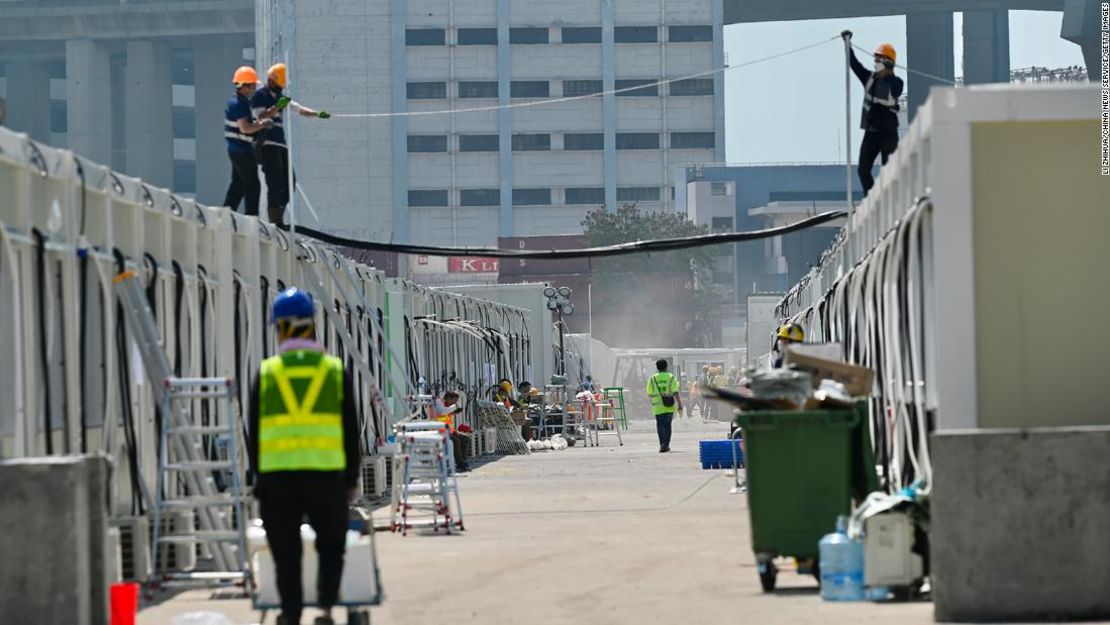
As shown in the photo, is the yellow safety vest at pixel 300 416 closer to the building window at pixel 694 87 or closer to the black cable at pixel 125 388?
the black cable at pixel 125 388

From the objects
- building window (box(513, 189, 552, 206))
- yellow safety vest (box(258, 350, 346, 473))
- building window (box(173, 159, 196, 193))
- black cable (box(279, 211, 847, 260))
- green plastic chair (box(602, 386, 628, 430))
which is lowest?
green plastic chair (box(602, 386, 628, 430))

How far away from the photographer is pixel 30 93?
136375 millimetres

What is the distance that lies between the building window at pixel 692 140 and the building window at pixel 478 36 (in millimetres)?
12444

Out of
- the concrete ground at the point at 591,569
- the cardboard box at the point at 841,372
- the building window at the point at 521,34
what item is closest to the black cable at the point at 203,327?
the concrete ground at the point at 591,569

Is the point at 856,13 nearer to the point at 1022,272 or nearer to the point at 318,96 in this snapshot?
the point at 318,96

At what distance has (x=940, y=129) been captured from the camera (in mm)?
12641

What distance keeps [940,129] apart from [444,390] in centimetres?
2508

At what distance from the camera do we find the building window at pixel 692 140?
13425 cm

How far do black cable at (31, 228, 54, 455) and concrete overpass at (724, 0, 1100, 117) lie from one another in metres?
108

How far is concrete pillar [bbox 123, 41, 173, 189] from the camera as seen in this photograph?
131250mm

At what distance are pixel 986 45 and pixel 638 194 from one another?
22.6 m

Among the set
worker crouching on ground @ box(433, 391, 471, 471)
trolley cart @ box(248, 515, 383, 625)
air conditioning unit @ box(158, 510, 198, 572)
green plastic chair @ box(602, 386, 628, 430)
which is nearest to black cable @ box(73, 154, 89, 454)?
air conditioning unit @ box(158, 510, 198, 572)

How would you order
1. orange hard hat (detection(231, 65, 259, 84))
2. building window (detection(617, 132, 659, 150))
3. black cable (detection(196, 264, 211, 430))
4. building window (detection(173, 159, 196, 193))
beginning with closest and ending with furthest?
black cable (detection(196, 264, 211, 430)), orange hard hat (detection(231, 65, 259, 84)), building window (detection(617, 132, 659, 150)), building window (detection(173, 159, 196, 193))

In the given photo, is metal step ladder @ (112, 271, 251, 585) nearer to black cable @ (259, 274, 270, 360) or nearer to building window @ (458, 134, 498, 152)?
black cable @ (259, 274, 270, 360)
